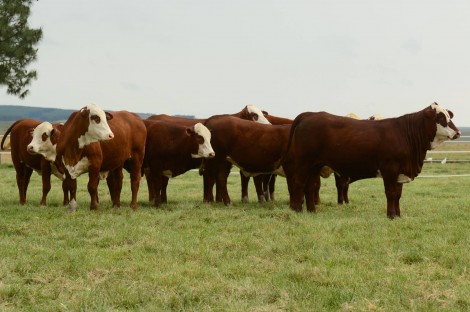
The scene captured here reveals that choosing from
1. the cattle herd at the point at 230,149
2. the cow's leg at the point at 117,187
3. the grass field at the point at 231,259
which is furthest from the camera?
the cow's leg at the point at 117,187

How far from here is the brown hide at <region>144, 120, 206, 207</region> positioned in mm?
10398

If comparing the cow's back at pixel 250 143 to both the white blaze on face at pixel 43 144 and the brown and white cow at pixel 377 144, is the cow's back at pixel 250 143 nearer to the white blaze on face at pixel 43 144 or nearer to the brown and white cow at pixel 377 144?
the brown and white cow at pixel 377 144

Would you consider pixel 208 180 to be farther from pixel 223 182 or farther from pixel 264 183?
pixel 264 183

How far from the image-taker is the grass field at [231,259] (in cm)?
455

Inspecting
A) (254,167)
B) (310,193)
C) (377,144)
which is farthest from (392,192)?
(254,167)

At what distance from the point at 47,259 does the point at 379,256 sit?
129 inches

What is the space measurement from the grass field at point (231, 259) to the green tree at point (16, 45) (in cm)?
1901

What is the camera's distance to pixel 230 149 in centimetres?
1041

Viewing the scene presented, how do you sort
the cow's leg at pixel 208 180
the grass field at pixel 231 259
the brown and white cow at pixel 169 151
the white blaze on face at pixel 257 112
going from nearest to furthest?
the grass field at pixel 231 259
the brown and white cow at pixel 169 151
the cow's leg at pixel 208 180
the white blaze on face at pixel 257 112

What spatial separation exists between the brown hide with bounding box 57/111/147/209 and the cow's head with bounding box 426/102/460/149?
4.65 m

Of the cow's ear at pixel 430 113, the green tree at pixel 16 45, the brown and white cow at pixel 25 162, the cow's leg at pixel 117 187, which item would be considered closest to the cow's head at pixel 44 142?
the brown and white cow at pixel 25 162

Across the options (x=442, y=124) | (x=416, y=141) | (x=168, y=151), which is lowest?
(x=168, y=151)

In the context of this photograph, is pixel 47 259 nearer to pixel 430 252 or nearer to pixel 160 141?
pixel 430 252

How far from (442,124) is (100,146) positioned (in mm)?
5147
